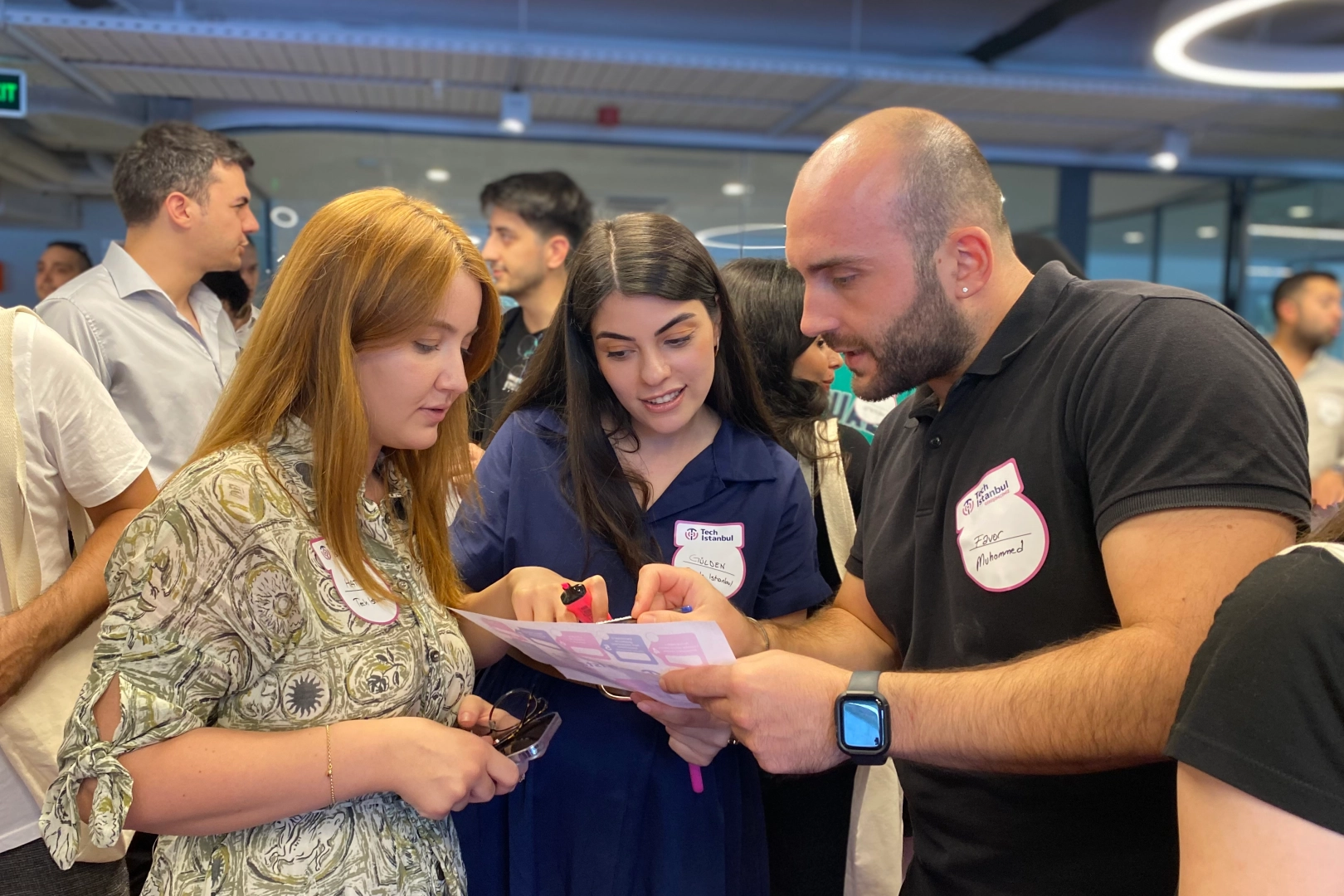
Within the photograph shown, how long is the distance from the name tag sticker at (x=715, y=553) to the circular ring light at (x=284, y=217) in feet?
20.6

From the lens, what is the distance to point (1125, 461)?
1178 millimetres

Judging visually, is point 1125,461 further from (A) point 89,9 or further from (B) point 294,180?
(B) point 294,180

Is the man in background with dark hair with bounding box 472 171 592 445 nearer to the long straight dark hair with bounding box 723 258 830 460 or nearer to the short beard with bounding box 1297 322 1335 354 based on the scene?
the long straight dark hair with bounding box 723 258 830 460

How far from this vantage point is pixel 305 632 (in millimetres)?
1224

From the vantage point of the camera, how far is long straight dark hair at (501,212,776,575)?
1.85 metres

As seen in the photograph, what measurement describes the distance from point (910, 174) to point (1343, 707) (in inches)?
37.4

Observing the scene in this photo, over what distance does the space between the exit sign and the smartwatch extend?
5.41 meters

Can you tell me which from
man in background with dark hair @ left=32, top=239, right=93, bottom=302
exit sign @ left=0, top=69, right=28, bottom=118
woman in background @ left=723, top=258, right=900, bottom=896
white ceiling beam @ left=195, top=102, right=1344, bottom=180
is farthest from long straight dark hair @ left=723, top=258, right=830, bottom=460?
white ceiling beam @ left=195, top=102, right=1344, bottom=180

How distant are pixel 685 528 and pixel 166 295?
2.11 m

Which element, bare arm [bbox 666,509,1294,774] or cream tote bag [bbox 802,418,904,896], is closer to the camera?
bare arm [bbox 666,509,1294,774]

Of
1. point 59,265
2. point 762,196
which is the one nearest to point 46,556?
point 59,265

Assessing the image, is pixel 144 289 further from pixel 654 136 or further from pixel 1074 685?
pixel 654 136

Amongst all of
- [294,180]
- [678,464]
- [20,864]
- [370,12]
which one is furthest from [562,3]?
[20,864]

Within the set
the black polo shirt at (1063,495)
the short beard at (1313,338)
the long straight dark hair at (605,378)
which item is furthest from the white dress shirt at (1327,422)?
the black polo shirt at (1063,495)
